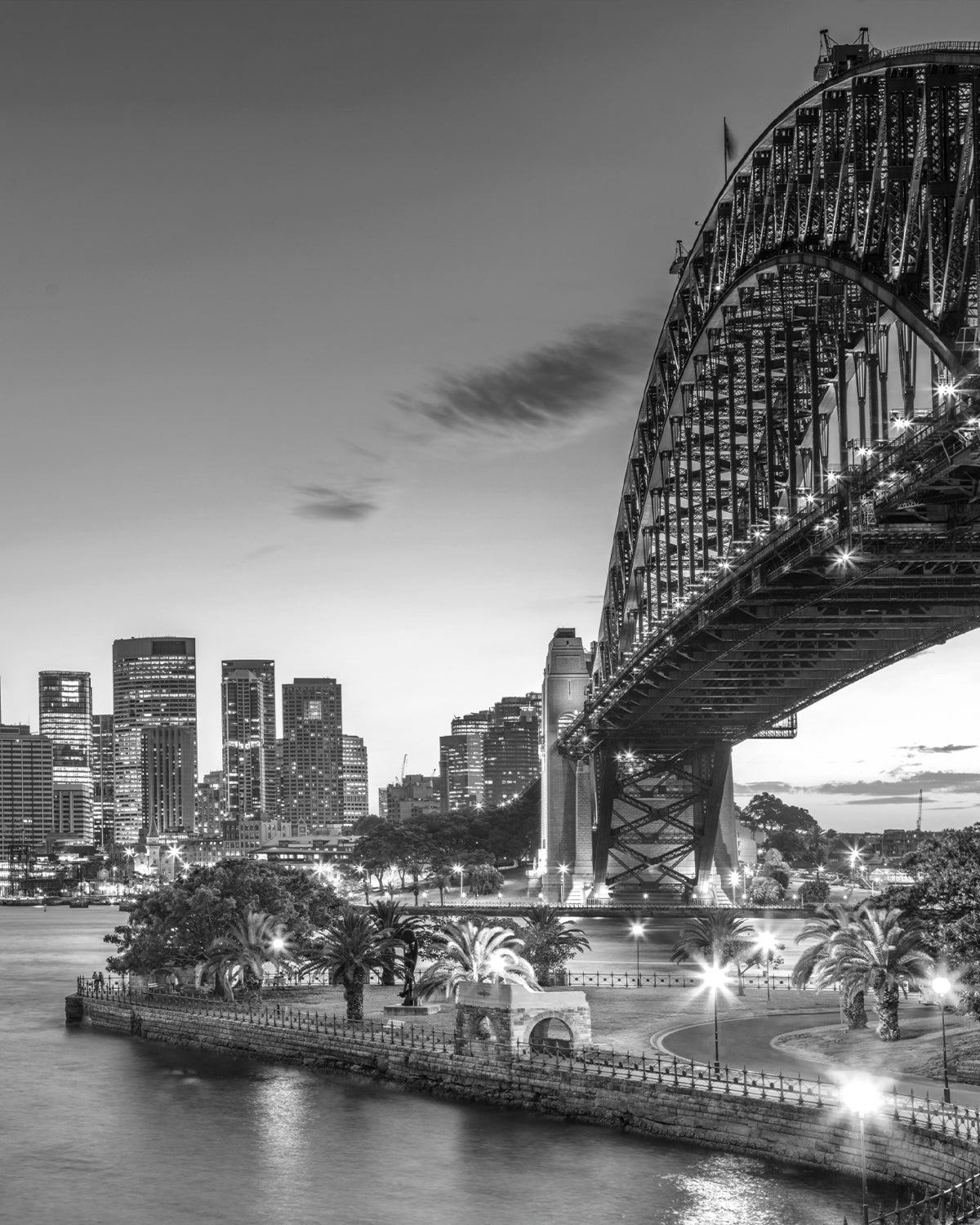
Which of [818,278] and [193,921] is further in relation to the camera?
[193,921]

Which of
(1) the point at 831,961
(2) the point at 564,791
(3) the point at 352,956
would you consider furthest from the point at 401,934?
(2) the point at 564,791

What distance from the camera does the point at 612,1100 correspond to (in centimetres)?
5131

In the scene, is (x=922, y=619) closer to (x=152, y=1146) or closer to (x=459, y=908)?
(x=152, y=1146)

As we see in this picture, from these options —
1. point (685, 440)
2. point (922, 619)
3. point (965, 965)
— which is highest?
point (685, 440)

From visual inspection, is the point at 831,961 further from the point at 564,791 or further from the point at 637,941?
the point at 564,791

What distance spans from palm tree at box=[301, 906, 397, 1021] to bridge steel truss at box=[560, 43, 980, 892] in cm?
2089

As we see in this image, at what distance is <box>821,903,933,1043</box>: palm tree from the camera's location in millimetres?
57812

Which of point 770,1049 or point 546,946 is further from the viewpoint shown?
point 546,946

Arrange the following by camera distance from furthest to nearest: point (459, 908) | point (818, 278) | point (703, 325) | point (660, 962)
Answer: point (459, 908) → point (660, 962) → point (703, 325) → point (818, 278)

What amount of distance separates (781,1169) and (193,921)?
1753 inches

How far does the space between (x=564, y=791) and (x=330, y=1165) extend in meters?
104

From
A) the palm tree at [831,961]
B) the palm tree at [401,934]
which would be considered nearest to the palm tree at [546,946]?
the palm tree at [401,934]

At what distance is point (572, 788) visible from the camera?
154m

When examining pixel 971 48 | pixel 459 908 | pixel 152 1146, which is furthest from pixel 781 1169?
pixel 459 908
